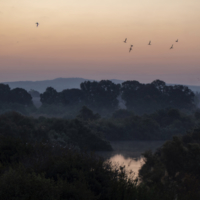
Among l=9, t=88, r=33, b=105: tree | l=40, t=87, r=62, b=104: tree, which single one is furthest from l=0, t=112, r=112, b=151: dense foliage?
l=40, t=87, r=62, b=104: tree

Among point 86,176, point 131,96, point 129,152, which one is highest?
point 131,96

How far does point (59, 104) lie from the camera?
88.5m

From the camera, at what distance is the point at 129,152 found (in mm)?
37719

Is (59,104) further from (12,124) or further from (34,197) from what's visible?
(34,197)

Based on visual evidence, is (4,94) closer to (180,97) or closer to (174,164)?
(180,97)

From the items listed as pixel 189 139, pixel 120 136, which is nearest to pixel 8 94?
pixel 120 136

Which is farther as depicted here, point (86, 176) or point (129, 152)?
point (129, 152)

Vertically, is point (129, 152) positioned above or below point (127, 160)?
below

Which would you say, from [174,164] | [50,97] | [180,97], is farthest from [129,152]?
[50,97]

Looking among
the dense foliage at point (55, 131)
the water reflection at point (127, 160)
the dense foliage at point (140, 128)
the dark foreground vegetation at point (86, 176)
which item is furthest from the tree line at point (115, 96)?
the dark foreground vegetation at point (86, 176)

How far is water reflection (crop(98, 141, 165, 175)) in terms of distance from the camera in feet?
100

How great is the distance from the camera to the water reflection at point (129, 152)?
1202 inches

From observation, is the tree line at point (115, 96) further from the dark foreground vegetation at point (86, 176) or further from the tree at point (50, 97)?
the dark foreground vegetation at point (86, 176)

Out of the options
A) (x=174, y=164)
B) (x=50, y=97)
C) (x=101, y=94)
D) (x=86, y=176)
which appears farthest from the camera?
(x=50, y=97)
